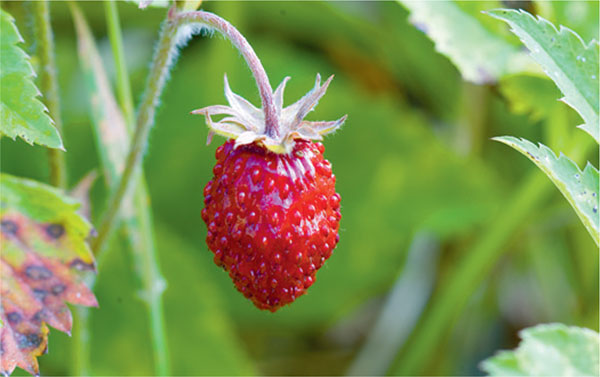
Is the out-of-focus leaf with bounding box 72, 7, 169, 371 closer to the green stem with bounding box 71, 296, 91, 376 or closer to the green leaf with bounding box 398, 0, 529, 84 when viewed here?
the green stem with bounding box 71, 296, 91, 376

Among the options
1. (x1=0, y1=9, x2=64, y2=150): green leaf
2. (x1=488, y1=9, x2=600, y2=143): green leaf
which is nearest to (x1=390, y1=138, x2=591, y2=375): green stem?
(x1=488, y1=9, x2=600, y2=143): green leaf

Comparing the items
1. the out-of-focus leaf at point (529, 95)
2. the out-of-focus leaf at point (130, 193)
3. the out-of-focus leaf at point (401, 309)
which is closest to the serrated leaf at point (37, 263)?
the out-of-focus leaf at point (130, 193)

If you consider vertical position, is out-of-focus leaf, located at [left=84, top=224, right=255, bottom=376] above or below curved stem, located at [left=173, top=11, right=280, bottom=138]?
below

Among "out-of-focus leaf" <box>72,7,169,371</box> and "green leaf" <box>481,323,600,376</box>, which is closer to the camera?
"green leaf" <box>481,323,600,376</box>

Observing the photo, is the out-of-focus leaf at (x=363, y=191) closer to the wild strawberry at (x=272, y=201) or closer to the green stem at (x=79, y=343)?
the green stem at (x=79, y=343)

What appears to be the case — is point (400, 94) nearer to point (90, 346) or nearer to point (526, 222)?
point (526, 222)

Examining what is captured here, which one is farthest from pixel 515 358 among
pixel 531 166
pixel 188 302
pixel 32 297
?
pixel 531 166
